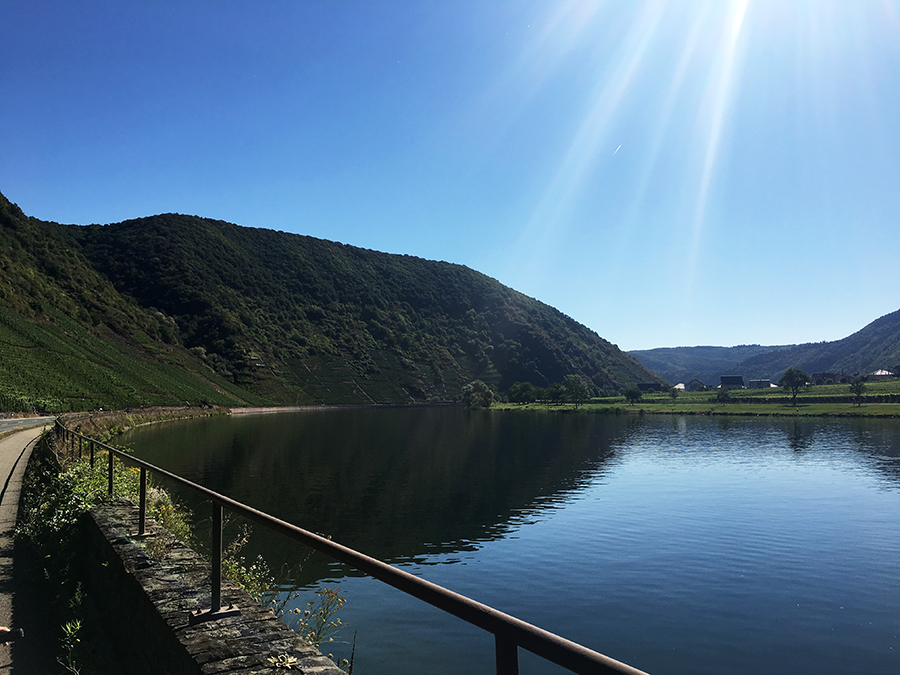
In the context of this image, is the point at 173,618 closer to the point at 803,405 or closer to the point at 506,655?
the point at 506,655

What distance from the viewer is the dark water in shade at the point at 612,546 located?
12891 mm

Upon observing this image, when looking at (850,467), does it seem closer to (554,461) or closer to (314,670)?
(554,461)

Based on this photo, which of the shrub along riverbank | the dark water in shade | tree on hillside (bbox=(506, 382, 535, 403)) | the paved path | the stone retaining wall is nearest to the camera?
the stone retaining wall

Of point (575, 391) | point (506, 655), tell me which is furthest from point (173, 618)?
point (575, 391)

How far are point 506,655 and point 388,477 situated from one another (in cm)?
3330

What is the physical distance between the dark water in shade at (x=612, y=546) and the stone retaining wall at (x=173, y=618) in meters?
5.53

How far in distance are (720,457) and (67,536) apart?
47.2 meters

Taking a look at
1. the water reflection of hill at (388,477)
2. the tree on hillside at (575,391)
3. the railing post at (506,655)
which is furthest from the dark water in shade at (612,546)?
Result: the tree on hillside at (575,391)

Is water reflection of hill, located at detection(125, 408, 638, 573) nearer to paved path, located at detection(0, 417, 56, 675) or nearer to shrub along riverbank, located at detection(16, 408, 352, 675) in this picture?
shrub along riverbank, located at detection(16, 408, 352, 675)

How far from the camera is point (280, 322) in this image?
616ft

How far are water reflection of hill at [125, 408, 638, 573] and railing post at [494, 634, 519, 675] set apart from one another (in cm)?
1715

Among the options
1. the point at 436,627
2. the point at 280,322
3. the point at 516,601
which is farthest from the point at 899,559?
the point at 280,322

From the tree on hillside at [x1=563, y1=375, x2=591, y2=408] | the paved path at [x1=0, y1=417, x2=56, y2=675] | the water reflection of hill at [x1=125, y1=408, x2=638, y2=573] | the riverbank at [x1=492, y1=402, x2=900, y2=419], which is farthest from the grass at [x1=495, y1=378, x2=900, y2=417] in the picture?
the paved path at [x1=0, y1=417, x2=56, y2=675]

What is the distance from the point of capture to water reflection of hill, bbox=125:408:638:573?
22.2 m
